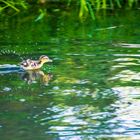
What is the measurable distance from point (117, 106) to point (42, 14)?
4.76 metres

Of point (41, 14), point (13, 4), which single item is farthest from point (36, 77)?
point (13, 4)

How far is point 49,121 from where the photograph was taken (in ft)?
20.3

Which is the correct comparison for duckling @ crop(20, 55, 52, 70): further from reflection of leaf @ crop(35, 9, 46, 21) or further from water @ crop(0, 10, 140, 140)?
reflection of leaf @ crop(35, 9, 46, 21)

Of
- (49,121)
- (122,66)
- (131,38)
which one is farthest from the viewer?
(131,38)

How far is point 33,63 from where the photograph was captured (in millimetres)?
7895

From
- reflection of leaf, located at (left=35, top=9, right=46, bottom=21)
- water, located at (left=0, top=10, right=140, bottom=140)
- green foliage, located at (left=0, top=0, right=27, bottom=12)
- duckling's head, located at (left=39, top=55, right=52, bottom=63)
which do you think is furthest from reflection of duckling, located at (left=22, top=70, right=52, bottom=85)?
green foliage, located at (left=0, top=0, right=27, bottom=12)

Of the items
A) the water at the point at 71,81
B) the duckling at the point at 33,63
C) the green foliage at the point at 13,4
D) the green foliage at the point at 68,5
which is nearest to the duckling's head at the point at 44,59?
the duckling at the point at 33,63

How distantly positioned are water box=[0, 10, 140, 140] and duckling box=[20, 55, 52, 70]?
0.07 meters

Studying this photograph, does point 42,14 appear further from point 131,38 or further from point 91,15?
point 131,38

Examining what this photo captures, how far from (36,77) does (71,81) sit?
0.56 m

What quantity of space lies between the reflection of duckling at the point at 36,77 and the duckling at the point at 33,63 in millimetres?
66

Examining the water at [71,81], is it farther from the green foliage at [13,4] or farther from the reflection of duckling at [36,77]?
the green foliage at [13,4]

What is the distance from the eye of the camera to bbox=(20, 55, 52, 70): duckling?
Result: 25.6 ft

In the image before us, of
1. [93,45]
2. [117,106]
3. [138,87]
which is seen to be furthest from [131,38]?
[117,106]
